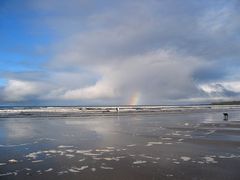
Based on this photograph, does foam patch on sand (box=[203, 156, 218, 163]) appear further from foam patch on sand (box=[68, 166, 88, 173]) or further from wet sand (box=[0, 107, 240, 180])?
foam patch on sand (box=[68, 166, 88, 173])

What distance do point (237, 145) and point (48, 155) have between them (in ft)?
32.9

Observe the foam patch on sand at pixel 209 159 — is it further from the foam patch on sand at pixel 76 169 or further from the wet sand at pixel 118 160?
the foam patch on sand at pixel 76 169

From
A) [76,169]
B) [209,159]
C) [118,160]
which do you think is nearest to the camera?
[76,169]

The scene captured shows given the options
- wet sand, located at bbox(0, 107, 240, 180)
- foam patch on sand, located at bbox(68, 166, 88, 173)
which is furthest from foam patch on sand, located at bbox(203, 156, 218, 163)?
foam patch on sand, located at bbox(68, 166, 88, 173)

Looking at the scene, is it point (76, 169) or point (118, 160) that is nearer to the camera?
point (76, 169)

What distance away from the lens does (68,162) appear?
12.2 metres

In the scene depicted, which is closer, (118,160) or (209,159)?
(118,160)

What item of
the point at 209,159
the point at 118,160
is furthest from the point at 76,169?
the point at 209,159

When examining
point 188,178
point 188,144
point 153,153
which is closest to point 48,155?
point 153,153

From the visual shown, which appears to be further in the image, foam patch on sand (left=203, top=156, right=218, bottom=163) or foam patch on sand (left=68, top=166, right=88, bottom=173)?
foam patch on sand (left=203, top=156, right=218, bottom=163)

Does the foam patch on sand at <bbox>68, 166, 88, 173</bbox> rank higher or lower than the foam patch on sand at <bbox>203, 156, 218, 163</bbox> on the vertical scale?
higher

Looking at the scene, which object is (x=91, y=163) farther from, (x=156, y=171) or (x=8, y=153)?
(x=8, y=153)

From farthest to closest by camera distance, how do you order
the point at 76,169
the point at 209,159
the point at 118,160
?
the point at 209,159 < the point at 118,160 < the point at 76,169

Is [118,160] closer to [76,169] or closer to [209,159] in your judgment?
[76,169]
